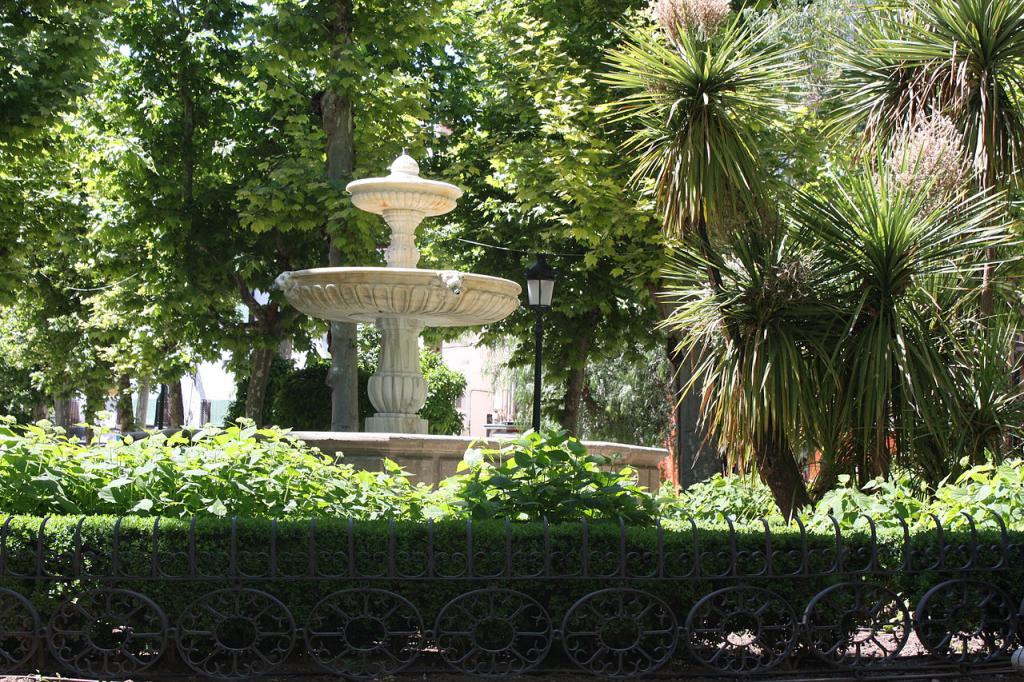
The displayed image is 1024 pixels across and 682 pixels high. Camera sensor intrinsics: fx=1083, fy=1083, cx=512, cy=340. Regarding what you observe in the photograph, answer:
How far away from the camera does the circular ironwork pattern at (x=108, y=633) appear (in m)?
4.62

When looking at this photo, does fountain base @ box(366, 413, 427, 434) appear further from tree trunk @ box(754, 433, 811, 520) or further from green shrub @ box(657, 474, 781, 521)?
tree trunk @ box(754, 433, 811, 520)

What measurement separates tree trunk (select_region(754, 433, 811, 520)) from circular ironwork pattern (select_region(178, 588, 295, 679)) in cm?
357

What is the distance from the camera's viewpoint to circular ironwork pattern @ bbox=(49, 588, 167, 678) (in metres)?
4.62

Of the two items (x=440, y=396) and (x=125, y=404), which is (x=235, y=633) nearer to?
(x=440, y=396)

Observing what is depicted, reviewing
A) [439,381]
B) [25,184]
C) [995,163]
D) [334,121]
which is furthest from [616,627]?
[439,381]

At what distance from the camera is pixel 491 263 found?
63.9 feet

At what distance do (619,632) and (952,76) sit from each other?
6.01 m

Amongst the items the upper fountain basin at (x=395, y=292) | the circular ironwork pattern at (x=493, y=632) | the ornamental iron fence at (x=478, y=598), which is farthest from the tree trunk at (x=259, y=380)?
the circular ironwork pattern at (x=493, y=632)

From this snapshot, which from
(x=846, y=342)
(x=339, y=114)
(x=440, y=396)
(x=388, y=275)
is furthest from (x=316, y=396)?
(x=846, y=342)

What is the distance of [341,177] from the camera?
1641cm

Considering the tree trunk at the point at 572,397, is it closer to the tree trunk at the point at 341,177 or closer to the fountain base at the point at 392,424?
the tree trunk at the point at 341,177

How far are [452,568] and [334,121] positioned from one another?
42.7 feet

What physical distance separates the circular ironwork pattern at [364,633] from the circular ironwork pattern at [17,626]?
118 cm

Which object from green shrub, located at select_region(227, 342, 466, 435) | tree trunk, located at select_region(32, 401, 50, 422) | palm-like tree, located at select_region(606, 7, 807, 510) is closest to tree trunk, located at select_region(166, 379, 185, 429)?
green shrub, located at select_region(227, 342, 466, 435)
